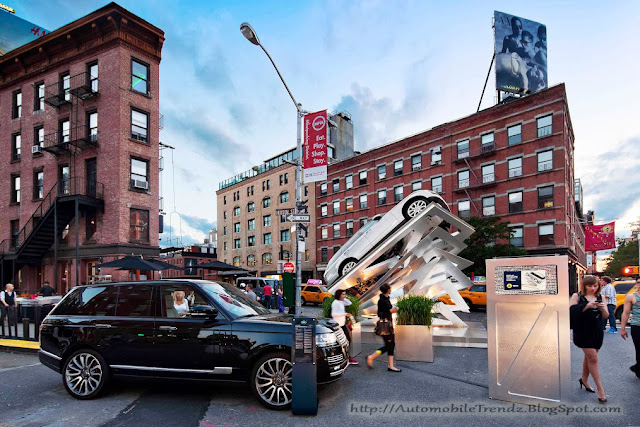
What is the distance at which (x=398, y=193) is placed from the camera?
134 ft

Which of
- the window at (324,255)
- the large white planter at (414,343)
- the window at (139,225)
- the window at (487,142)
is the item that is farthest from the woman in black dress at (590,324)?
the window at (324,255)

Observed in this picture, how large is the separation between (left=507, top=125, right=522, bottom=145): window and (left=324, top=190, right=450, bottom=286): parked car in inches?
887

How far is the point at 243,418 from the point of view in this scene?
517 centimetres

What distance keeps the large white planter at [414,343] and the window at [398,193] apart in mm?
32437

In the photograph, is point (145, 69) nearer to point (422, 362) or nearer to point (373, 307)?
point (373, 307)

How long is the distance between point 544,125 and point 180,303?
3243cm

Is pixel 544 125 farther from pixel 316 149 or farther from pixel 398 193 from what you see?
pixel 316 149

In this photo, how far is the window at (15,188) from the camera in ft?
86.5

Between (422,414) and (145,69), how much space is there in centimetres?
2468

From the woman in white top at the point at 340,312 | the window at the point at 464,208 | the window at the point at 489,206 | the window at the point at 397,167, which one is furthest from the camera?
the window at the point at 397,167

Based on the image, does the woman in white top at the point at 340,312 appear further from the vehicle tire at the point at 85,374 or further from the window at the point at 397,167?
the window at the point at 397,167

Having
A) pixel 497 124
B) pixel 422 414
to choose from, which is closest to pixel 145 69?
pixel 422 414

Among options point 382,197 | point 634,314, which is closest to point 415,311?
point 634,314

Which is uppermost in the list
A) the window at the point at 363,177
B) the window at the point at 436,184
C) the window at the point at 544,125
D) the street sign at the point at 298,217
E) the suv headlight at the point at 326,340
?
the window at the point at 544,125
